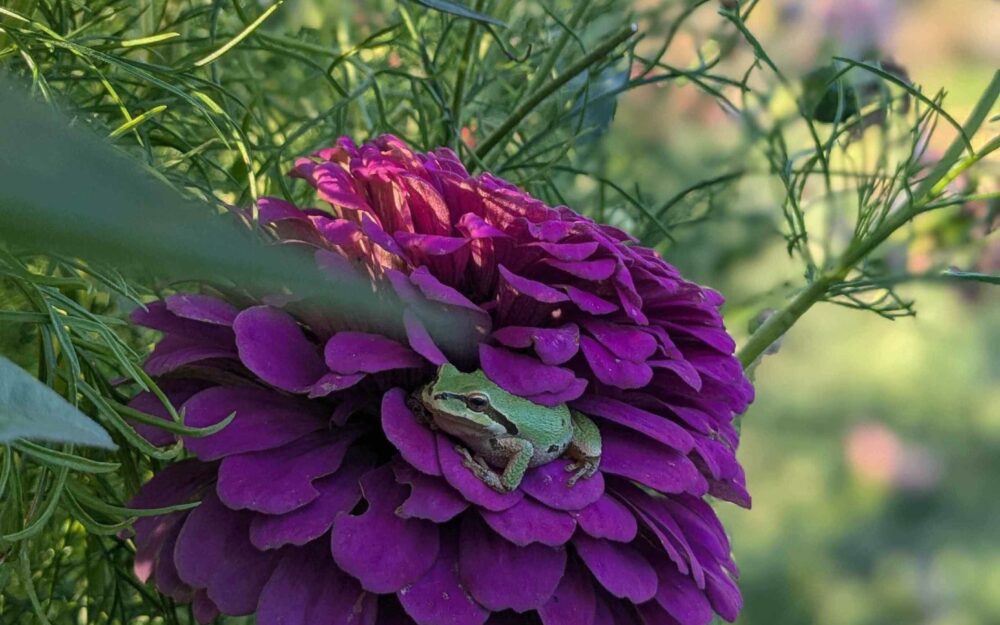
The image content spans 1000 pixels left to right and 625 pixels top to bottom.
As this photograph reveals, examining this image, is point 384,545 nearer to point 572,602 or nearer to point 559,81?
point 572,602

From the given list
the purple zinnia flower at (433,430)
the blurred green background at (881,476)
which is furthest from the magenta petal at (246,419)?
the blurred green background at (881,476)

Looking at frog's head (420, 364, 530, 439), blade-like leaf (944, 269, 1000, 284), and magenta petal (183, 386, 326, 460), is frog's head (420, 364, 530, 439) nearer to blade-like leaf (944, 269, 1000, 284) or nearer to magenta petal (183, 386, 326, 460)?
magenta petal (183, 386, 326, 460)

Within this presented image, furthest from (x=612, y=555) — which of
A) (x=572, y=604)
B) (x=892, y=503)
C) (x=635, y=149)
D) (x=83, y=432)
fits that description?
(x=892, y=503)

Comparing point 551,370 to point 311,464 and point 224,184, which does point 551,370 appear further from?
point 224,184

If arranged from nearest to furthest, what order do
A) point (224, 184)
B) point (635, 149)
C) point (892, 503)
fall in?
point (224, 184) → point (635, 149) → point (892, 503)

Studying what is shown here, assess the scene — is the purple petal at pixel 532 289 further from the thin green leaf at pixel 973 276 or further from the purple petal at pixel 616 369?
the thin green leaf at pixel 973 276

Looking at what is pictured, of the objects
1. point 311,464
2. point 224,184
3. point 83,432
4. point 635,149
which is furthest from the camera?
point 635,149
